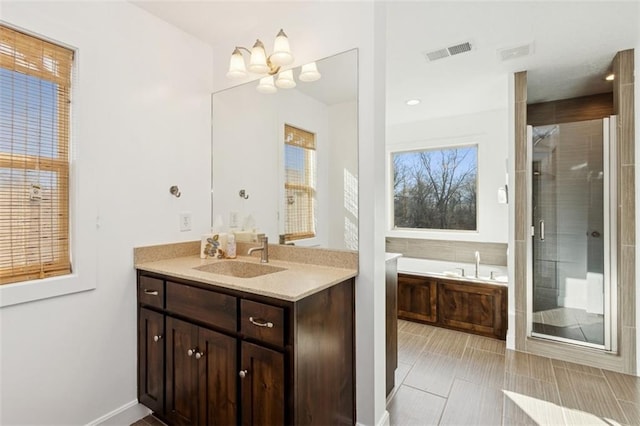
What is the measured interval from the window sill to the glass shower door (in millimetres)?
3429

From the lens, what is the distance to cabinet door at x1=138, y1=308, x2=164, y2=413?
5.96ft

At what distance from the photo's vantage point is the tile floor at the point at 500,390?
1957 millimetres

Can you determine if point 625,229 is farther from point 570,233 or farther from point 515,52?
point 515,52

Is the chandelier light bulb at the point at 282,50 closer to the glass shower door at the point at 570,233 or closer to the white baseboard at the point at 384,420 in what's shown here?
the white baseboard at the point at 384,420

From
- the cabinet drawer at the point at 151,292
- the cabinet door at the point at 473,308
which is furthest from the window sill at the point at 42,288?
the cabinet door at the point at 473,308

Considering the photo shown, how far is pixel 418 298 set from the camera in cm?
349

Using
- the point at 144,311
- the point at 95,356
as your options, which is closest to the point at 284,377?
the point at 144,311

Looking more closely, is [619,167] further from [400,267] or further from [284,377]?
[284,377]

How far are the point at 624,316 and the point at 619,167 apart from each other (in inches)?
45.7

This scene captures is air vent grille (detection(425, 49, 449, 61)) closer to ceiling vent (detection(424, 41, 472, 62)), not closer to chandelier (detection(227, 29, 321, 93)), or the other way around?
ceiling vent (detection(424, 41, 472, 62))

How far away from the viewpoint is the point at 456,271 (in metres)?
3.77

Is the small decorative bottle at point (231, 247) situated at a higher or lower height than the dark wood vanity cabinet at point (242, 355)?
higher

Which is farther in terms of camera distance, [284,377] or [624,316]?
[624,316]

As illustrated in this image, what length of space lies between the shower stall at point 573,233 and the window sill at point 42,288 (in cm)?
340
